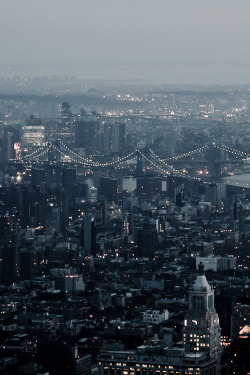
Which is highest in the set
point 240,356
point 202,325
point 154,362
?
point 202,325

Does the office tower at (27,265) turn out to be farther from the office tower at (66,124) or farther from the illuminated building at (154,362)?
the office tower at (66,124)

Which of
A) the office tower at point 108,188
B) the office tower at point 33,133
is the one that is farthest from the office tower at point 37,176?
the office tower at point 33,133

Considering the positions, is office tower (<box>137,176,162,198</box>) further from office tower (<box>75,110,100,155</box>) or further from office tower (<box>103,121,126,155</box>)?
office tower (<box>75,110,100,155</box>)

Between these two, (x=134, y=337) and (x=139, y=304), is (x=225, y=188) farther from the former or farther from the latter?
(x=134, y=337)

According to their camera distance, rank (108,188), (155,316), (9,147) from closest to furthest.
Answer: (155,316) < (108,188) < (9,147)

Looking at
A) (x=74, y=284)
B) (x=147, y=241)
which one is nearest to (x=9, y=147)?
(x=147, y=241)

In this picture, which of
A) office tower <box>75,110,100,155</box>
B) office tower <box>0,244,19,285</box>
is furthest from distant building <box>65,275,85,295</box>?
office tower <box>75,110,100,155</box>

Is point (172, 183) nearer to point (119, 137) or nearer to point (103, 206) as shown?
point (103, 206)
